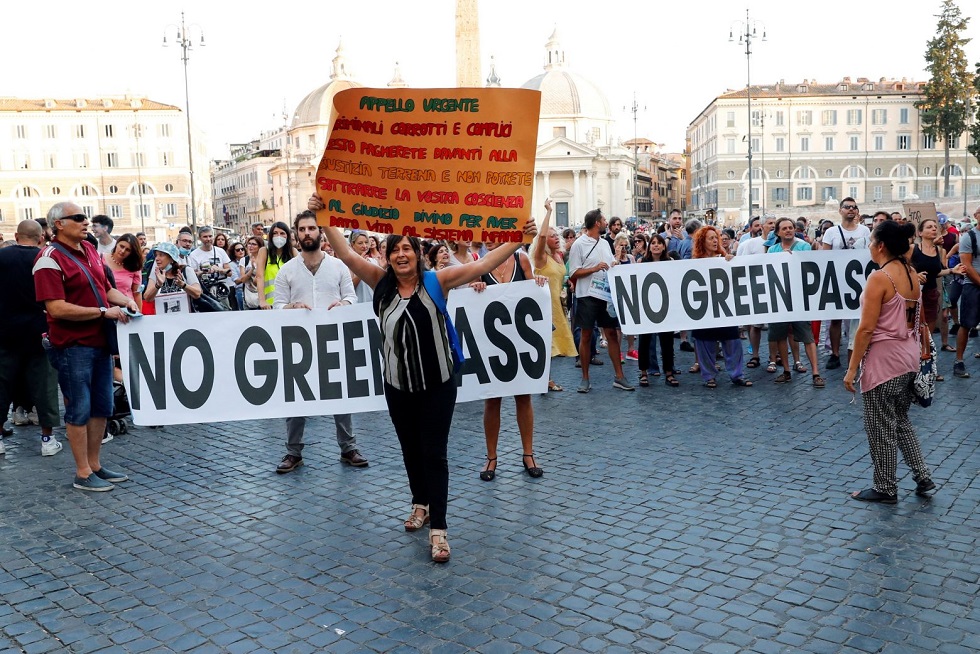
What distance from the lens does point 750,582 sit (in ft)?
14.4

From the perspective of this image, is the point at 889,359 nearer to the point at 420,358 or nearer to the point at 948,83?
the point at 420,358

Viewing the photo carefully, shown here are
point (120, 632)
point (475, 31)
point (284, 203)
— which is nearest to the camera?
point (120, 632)

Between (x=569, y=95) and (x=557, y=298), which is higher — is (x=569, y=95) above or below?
above

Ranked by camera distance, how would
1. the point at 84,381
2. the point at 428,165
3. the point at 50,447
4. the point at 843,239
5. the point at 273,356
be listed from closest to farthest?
the point at 428,165
the point at 84,381
the point at 273,356
the point at 50,447
the point at 843,239

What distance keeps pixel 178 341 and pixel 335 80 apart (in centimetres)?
12390

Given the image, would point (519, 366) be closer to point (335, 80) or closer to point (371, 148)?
point (371, 148)

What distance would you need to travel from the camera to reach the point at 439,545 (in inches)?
189

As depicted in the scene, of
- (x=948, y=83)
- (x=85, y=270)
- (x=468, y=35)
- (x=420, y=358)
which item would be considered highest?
(x=948, y=83)

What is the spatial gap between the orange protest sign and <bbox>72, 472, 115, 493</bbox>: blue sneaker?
9.29 ft

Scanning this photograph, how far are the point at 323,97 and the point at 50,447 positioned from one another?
120 meters

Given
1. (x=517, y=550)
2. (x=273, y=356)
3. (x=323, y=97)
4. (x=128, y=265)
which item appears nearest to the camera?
(x=517, y=550)

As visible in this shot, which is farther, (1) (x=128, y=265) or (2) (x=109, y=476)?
(1) (x=128, y=265)

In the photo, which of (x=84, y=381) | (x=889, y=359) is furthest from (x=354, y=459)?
(x=889, y=359)

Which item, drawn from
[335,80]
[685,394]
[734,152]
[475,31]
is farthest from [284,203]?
[685,394]
